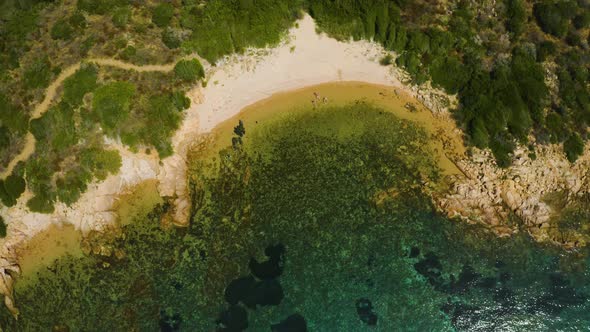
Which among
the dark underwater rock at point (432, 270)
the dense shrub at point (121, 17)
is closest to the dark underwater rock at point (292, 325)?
the dark underwater rock at point (432, 270)

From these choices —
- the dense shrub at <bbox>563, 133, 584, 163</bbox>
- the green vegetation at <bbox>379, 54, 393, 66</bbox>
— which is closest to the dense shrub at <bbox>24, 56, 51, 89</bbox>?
the green vegetation at <bbox>379, 54, 393, 66</bbox>

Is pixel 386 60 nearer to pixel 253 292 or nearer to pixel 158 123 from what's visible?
pixel 158 123

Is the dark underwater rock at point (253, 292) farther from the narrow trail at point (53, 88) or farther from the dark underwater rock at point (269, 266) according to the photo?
the narrow trail at point (53, 88)

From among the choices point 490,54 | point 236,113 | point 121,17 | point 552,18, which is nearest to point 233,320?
point 236,113

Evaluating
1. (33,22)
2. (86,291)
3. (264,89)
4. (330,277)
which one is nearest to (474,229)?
(330,277)

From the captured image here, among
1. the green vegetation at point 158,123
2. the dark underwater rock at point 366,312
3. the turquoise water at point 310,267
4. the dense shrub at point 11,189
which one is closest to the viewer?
the dark underwater rock at point 366,312

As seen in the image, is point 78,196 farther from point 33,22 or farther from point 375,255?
point 375,255
